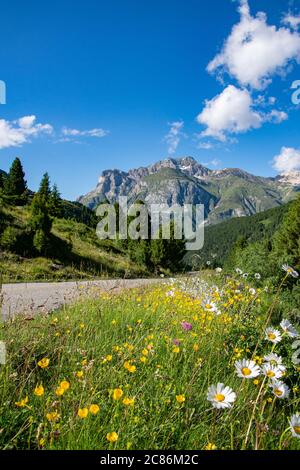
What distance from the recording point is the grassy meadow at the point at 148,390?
217 cm

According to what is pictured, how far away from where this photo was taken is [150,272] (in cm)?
2908

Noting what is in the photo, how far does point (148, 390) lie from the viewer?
9.42ft

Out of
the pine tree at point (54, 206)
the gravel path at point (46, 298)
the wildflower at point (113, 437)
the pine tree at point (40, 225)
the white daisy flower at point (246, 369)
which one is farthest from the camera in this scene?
the pine tree at point (54, 206)

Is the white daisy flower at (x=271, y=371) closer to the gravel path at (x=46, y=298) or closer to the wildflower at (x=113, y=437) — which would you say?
the wildflower at (x=113, y=437)

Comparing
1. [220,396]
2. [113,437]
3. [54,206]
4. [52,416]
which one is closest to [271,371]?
[220,396]

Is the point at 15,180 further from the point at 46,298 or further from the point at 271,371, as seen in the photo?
the point at 271,371

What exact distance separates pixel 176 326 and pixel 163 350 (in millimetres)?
712

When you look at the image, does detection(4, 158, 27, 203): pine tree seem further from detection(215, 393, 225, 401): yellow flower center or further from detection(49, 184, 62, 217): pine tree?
detection(215, 393, 225, 401): yellow flower center

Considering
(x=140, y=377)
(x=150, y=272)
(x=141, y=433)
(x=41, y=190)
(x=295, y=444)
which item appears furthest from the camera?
(x=41, y=190)

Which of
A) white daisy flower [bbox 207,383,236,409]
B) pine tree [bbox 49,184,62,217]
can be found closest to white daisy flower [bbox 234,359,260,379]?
white daisy flower [bbox 207,383,236,409]

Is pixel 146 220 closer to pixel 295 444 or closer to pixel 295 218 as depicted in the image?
pixel 295 218

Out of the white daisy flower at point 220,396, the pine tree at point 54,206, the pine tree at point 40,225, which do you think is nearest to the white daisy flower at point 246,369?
the white daisy flower at point 220,396

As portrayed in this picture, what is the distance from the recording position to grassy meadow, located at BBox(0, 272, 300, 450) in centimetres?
217
